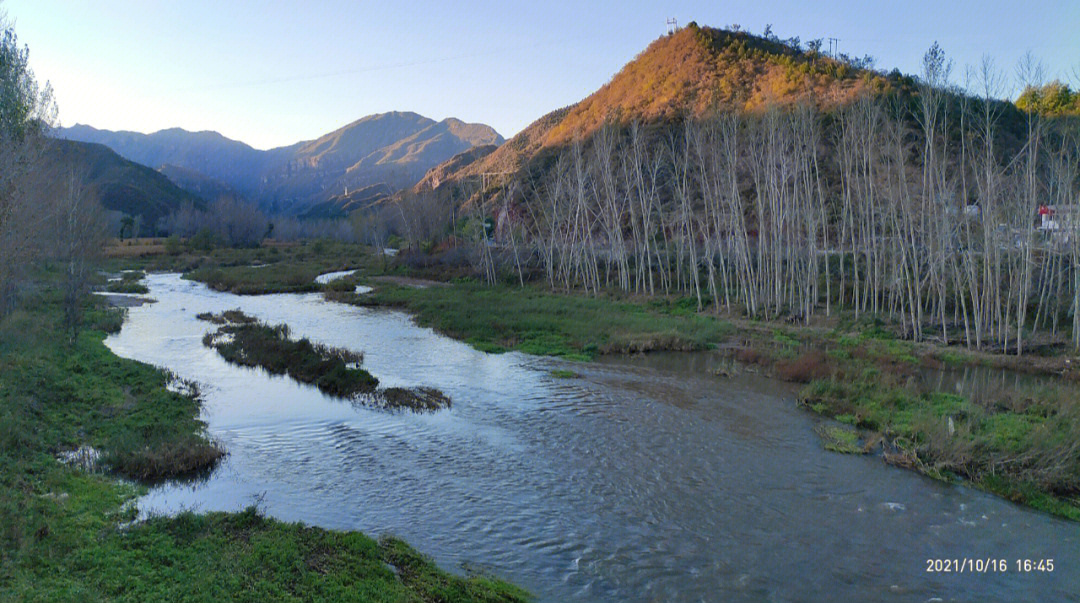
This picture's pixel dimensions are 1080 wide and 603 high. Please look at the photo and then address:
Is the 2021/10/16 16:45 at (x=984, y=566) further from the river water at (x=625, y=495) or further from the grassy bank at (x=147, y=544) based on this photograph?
the grassy bank at (x=147, y=544)

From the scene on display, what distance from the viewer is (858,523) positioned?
36.4ft

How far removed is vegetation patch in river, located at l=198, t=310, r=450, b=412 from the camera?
1859 centimetres

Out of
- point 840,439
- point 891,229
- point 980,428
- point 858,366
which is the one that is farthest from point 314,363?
point 891,229

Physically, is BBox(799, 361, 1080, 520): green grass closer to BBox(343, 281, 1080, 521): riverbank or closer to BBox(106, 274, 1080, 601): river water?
BBox(343, 281, 1080, 521): riverbank

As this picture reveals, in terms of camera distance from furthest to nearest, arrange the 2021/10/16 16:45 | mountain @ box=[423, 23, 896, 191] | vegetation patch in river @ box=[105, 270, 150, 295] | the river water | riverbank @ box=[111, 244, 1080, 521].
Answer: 1. mountain @ box=[423, 23, 896, 191]
2. vegetation patch in river @ box=[105, 270, 150, 295]
3. riverbank @ box=[111, 244, 1080, 521]
4. the 2021/10/16 16:45
5. the river water

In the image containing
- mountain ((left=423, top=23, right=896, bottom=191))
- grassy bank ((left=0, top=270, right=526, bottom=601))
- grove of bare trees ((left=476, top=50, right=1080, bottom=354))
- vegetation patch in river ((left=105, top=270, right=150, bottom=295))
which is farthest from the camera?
mountain ((left=423, top=23, right=896, bottom=191))

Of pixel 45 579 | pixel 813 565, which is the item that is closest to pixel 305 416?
pixel 45 579

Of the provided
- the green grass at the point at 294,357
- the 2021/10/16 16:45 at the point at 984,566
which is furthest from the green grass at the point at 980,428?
the green grass at the point at 294,357

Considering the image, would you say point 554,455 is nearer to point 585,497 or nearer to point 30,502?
point 585,497

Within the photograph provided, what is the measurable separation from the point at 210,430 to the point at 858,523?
1331cm

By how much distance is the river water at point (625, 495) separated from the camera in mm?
9414

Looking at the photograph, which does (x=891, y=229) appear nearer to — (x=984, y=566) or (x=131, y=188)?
(x=984, y=566)

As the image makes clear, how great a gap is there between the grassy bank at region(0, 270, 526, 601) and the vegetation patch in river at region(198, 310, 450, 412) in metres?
5.37

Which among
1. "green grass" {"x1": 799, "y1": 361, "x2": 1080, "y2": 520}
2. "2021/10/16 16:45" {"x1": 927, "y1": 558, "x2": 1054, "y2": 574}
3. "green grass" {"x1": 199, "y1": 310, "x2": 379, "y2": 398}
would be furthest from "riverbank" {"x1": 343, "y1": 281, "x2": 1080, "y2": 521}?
"green grass" {"x1": 199, "y1": 310, "x2": 379, "y2": 398}
